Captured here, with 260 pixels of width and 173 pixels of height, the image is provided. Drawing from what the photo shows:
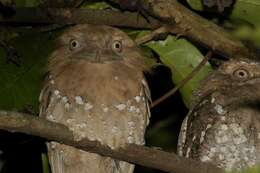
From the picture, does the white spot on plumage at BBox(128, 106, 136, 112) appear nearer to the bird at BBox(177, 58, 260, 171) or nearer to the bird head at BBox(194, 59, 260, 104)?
the bird at BBox(177, 58, 260, 171)

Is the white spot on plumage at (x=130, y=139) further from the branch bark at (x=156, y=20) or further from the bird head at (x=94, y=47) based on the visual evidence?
the branch bark at (x=156, y=20)

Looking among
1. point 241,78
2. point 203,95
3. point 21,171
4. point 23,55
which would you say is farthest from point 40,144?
point 241,78

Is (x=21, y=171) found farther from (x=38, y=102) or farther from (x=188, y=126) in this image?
(x=188, y=126)

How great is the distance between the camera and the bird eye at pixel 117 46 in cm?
291

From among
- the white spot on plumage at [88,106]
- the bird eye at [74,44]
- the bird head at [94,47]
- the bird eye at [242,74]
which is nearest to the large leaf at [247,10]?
the bird eye at [242,74]

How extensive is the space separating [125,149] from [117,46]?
100 cm

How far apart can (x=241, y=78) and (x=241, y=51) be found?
18 cm

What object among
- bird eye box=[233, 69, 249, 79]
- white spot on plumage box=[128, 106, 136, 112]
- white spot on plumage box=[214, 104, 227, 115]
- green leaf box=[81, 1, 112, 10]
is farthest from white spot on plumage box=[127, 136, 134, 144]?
green leaf box=[81, 1, 112, 10]

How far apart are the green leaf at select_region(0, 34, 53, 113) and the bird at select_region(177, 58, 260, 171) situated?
3.38 feet

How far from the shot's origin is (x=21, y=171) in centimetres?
366

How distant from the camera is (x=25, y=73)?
10.2 ft

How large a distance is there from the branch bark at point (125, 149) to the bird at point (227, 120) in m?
0.79

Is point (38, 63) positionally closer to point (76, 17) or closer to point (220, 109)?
point (76, 17)

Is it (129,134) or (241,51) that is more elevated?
(241,51)
